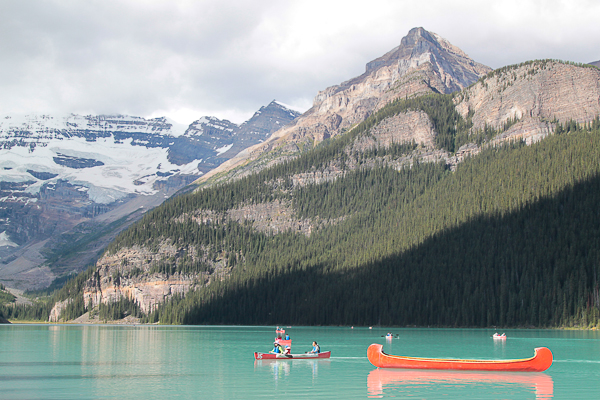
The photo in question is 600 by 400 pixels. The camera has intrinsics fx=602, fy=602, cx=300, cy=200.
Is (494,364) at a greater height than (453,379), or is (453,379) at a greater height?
(494,364)

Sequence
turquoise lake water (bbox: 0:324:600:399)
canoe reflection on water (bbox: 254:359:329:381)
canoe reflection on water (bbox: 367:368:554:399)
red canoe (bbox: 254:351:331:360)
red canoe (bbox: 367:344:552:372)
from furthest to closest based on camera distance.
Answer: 1. red canoe (bbox: 254:351:331:360)
2. canoe reflection on water (bbox: 254:359:329:381)
3. red canoe (bbox: 367:344:552:372)
4. canoe reflection on water (bbox: 367:368:554:399)
5. turquoise lake water (bbox: 0:324:600:399)

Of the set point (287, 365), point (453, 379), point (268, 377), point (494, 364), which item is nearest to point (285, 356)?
point (287, 365)

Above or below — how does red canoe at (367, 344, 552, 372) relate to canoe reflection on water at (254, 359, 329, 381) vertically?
above

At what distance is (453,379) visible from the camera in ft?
206

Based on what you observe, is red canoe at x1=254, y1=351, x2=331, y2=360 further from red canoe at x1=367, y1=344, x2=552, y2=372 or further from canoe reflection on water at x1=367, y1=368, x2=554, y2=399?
red canoe at x1=367, y1=344, x2=552, y2=372

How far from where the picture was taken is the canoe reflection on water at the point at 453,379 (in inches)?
2248

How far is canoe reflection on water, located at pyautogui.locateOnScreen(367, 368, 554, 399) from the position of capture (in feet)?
187

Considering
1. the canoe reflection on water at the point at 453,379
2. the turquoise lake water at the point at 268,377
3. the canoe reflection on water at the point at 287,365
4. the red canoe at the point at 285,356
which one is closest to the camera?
the turquoise lake water at the point at 268,377

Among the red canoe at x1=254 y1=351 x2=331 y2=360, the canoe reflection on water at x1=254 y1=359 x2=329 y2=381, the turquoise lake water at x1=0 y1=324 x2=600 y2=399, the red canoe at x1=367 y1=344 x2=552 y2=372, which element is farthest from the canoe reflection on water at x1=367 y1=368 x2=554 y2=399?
the red canoe at x1=254 y1=351 x2=331 y2=360

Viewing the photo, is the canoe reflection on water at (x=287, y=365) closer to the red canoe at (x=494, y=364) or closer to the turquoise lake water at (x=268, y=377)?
the turquoise lake water at (x=268, y=377)

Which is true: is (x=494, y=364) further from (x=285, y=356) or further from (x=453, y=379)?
(x=285, y=356)

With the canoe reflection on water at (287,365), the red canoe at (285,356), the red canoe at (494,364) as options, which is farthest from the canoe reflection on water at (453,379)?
the red canoe at (285,356)

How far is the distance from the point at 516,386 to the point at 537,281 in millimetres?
115495

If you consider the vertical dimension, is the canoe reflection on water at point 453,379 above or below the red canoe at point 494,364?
below
